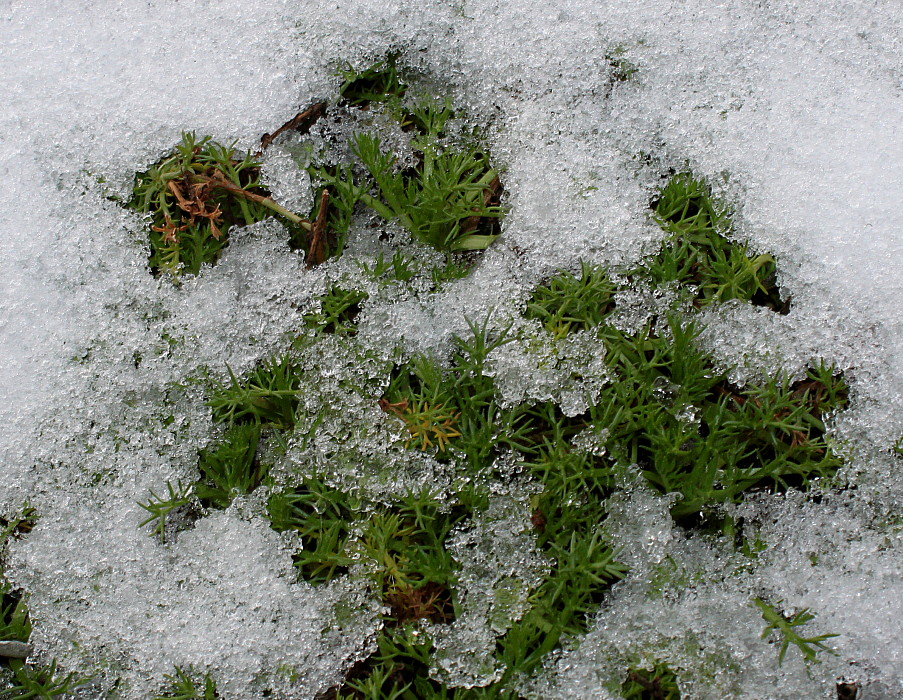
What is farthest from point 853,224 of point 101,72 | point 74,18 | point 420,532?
point 74,18

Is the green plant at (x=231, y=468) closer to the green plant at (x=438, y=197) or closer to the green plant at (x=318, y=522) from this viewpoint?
the green plant at (x=318, y=522)

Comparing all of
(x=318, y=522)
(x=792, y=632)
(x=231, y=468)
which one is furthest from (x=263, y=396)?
(x=792, y=632)

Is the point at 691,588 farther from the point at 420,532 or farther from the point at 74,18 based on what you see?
the point at 74,18

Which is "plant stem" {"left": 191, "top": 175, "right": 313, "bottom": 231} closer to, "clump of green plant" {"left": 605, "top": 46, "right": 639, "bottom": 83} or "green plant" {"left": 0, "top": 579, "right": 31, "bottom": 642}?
"clump of green plant" {"left": 605, "top": 46, "right": 639, "bottom": 83}

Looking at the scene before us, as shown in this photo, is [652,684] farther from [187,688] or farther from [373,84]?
[373,84]

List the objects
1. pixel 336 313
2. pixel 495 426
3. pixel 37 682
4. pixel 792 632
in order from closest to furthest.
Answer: pixel 792 632
pixel 37 682
pixel 495 426
pixel 336 313

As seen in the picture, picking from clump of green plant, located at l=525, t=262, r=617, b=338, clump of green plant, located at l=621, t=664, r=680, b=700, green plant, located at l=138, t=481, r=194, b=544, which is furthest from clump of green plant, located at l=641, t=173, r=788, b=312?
green plant, located at l=138, t=481, r=194, b=544

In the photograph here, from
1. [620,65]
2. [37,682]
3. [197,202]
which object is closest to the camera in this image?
[37,682]
